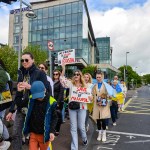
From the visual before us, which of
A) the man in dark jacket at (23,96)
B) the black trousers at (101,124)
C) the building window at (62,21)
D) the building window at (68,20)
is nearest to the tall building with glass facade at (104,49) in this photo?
the building window at (62,21)

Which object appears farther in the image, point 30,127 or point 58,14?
point 58,14

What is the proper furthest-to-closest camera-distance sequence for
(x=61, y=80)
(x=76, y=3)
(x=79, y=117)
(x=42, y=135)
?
(x=76, y=3) < (x=61, y=80) < (x=79, y=117) < (x=42, y=135)

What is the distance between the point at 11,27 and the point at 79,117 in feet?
225

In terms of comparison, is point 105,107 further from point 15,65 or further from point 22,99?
point 15,65

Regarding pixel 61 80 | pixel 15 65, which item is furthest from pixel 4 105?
pixel 15 65

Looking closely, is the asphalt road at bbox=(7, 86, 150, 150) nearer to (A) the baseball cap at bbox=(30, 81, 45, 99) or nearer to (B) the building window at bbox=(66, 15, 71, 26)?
(A) the baseball cap at bbox=(30, 81, 45, 99)

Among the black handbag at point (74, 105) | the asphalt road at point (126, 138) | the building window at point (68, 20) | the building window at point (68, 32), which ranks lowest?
the asphalt road at point (126, 138)

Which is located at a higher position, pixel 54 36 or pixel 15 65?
pixel 54 36

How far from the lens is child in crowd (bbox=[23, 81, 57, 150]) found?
3.49 m

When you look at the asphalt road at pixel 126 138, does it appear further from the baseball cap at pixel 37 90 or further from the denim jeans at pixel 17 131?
the baseball cap at pixel 37 90

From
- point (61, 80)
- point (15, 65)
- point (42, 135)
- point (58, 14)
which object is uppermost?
point (58, 14)

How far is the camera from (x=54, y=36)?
184ft

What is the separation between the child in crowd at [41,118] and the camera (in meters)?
3.49

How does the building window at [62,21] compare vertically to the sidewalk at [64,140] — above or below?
above
